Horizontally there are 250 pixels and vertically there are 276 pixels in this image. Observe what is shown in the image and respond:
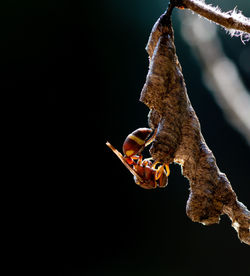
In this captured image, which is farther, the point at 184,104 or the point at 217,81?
the point at 217,81

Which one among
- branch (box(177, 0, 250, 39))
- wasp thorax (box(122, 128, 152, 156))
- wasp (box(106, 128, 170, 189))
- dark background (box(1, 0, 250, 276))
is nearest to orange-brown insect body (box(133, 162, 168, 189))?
wasp (box(106, 128, 170, 189))

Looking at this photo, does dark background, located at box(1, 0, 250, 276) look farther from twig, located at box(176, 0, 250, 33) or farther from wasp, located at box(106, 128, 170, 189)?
twig, located at box(176, 0, 250, 33)

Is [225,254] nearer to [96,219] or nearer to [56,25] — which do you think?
[96,219]

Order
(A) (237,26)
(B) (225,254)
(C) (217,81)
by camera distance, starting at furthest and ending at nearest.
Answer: (B) (225,254)
(C) (217,81)
(A) (237,26)

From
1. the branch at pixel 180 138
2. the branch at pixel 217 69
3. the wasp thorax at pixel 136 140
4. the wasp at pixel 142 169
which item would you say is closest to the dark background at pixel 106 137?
the branch at pixel 217 69

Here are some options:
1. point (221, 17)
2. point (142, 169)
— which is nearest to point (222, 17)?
point (221, 17)

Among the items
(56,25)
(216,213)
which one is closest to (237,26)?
(216,213)
